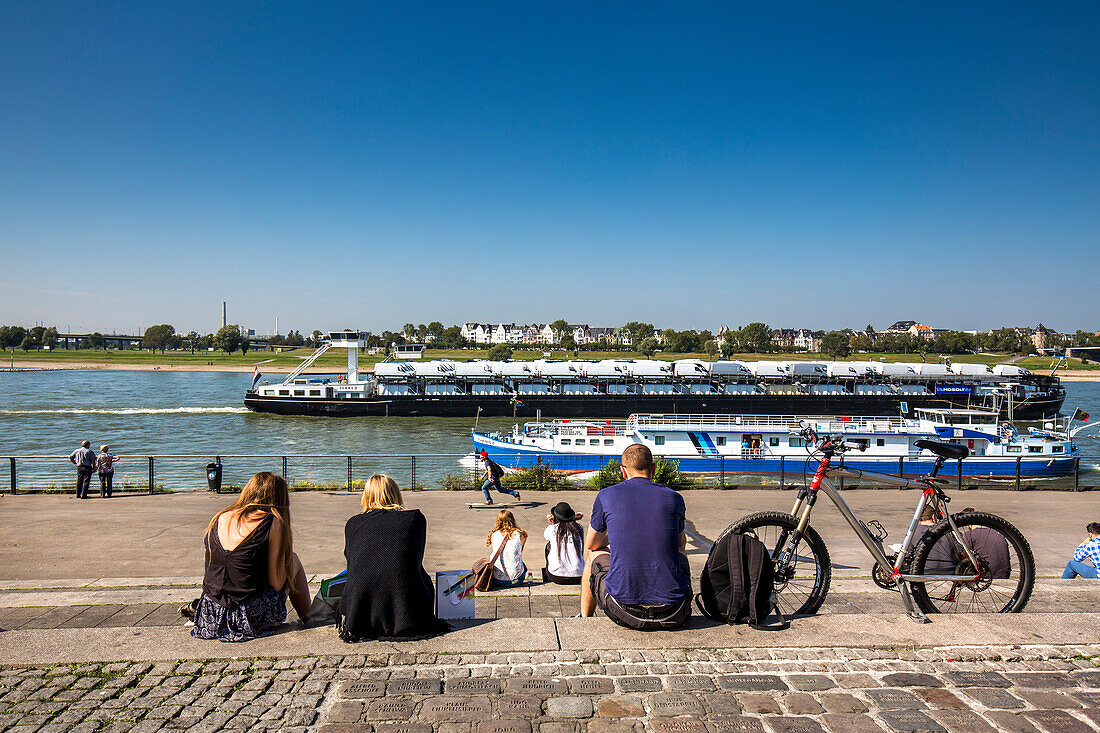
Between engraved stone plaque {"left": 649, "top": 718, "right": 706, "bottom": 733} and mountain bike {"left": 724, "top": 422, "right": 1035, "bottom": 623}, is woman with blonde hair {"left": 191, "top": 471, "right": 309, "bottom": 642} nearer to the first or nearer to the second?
engraved stone plaque {"left": 649, "top": 718, "right": 706, "bottom": 733}

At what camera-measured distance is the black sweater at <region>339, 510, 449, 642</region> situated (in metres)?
4.52

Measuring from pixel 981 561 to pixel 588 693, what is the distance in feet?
10.9

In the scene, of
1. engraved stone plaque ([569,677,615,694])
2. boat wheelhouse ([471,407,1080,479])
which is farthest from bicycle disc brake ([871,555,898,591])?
boat wheelhouse ([471,407,1080,479])

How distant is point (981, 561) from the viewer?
200 inches

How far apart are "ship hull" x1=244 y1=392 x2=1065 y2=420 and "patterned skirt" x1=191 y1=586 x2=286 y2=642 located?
57.3m

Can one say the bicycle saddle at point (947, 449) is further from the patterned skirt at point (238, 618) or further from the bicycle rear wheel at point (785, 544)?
the patterned skirt at point (238, 618)

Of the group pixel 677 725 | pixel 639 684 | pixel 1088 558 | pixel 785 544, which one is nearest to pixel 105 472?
pixel 639 684

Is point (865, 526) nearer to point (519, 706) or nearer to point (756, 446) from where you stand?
point (519, 706)

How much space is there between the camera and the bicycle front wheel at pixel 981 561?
16.6 feet

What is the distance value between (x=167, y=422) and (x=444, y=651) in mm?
55495

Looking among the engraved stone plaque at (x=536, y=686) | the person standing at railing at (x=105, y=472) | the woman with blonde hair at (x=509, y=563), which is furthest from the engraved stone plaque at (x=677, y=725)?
the person standing at railing at (x=105, y=472)

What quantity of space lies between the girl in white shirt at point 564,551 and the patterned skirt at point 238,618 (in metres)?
3.13

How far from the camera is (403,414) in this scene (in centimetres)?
6284

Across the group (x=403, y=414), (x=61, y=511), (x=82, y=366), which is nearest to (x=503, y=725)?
(x=61, y=511)
